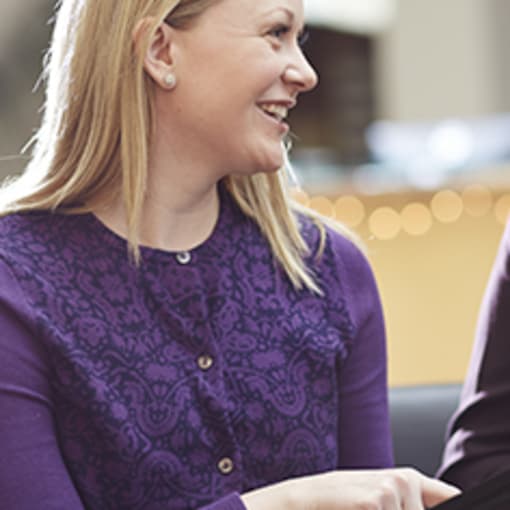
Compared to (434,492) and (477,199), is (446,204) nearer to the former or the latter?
(477,199)

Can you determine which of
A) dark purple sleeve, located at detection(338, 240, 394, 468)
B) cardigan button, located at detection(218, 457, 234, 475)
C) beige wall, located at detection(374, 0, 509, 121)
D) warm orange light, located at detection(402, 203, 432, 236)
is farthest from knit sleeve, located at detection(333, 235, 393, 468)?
beige wall, located at detection(374, 0, 509, 121)

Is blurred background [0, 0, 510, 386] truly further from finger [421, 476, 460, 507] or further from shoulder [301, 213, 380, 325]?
finger [421, 476, 460, 507]

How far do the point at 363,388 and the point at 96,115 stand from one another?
466mm

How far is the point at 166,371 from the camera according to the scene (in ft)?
3.83

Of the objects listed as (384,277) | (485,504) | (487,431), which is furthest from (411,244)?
(485,504)

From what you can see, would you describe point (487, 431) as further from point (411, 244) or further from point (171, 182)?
point (411, 244)

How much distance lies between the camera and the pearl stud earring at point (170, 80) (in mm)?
1188

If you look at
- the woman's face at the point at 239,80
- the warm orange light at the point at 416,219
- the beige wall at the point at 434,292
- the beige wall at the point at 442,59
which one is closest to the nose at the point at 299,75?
the woman's face at the point at 239,80

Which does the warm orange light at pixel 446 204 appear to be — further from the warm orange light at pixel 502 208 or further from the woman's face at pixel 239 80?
the woman's face at pixel 239 80

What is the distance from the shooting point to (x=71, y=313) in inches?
45.1

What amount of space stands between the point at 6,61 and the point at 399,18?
1.93 metres

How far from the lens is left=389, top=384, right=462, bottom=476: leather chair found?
4.73ft

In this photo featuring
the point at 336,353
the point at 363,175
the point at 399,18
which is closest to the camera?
the point at 336,353

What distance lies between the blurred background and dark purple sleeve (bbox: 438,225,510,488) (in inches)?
63.7
